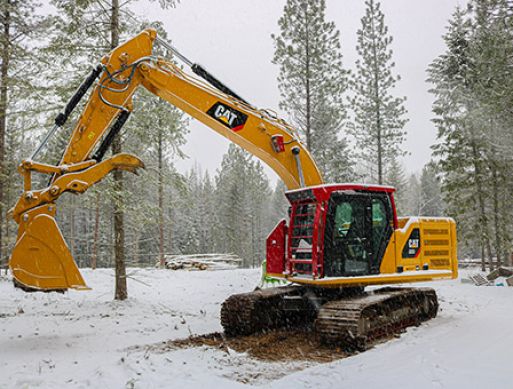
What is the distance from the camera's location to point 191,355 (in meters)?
5.89

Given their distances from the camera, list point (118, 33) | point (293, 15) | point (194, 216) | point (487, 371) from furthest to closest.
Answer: point (194, 216), point (293, 15), point (118, 33), point (487, 371)

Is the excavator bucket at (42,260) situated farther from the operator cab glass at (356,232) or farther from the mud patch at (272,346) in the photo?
the operator cab glass at (356,232)

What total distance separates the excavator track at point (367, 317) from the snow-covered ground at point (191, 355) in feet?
0.81

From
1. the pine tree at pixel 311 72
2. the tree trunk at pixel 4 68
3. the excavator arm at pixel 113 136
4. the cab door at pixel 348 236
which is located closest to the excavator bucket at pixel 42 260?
the excavator arm at pixel 113 136

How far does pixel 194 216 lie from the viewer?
4578 centimetres

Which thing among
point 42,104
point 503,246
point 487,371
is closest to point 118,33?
point 42,104

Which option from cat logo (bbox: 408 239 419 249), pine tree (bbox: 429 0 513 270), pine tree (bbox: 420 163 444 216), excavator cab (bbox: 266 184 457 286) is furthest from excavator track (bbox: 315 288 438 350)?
pine tree (bbox: 420 163 444 216)

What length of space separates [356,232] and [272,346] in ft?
7.57

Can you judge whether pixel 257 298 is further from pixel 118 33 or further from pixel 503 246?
pixel 503 246

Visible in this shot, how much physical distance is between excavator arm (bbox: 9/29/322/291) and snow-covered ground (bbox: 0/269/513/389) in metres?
1.20

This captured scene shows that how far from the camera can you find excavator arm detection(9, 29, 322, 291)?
18.4 ft

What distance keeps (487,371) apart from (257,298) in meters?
3.68

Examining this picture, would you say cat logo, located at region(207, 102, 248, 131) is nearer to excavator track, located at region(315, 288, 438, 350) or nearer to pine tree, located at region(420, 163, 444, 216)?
excavator track, located at region(315, 288, 438, 350)

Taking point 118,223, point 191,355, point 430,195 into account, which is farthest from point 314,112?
point 430,195
